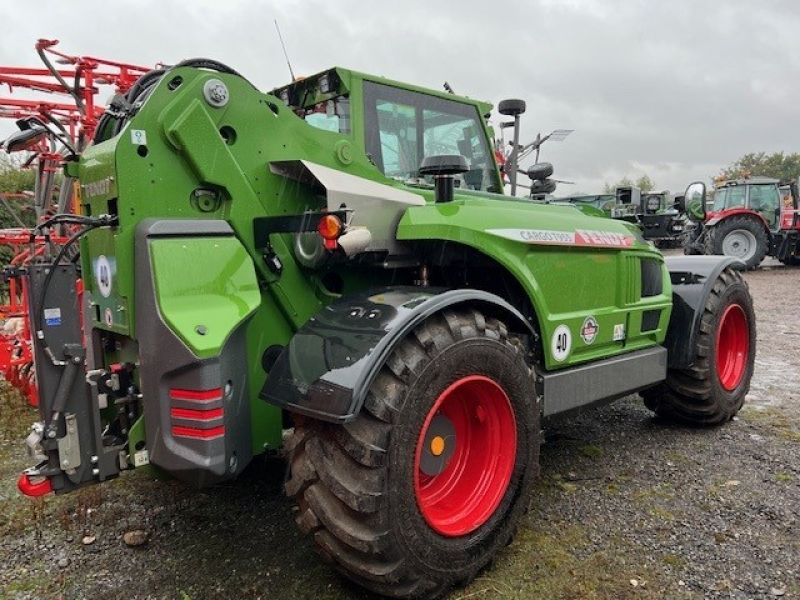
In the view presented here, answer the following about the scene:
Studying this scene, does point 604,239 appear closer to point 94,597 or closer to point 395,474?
point 395,474

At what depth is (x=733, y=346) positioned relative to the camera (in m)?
5.25

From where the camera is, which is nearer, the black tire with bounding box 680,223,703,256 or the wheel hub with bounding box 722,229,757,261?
the wheel hub with bounding box 722,229,757,261

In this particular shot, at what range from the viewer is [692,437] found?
15.3ft

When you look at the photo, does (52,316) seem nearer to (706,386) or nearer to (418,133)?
(418,133)

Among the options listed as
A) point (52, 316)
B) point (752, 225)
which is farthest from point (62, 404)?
point (752, 225)

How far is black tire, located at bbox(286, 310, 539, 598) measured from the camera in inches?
93.4

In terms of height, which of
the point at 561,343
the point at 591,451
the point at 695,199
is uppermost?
the point at 695,199

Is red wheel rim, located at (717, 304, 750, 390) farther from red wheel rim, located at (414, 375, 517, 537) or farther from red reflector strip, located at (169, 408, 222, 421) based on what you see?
red reflector strip, located at (169, 408, 222, 421)

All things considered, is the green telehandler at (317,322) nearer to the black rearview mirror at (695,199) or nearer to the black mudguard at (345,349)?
the black mudguard at (345,349)

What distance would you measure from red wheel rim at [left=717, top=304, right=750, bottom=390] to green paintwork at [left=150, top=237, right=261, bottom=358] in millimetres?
4115

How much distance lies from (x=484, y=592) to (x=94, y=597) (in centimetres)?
168

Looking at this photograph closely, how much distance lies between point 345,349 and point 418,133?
1.73 metres

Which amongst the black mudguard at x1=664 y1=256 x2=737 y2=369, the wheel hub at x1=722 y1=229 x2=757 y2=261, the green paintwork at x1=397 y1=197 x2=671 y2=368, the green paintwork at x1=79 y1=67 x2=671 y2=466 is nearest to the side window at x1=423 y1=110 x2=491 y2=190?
the green paintwork at x1=397 y1=197 x2=671 y2=368

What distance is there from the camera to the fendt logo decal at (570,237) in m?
3.21
